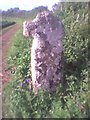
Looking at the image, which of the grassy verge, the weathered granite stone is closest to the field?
the grassy verge

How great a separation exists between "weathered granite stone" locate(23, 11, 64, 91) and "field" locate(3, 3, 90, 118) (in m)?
0.22

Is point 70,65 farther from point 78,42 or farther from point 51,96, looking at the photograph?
point 51,96

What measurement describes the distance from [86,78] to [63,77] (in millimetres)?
471

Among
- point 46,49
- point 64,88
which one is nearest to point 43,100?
point 64,88

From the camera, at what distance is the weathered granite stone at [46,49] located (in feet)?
23.4

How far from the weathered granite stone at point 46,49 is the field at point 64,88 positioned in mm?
218

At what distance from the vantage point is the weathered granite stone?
7.14m

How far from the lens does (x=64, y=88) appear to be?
23.6ft

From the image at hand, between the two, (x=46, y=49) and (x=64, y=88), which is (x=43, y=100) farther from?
(x=46, y=49)

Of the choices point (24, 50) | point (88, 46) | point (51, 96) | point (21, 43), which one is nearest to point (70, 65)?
point (88, 46)

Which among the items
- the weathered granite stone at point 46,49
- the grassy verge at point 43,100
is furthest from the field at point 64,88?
the weathered granite stone at point 46,49

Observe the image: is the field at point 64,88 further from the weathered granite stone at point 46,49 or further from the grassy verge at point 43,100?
the weathered granite stone at point 46,49

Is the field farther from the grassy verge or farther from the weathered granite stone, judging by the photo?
the weathered granite stone

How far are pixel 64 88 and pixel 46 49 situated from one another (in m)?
0.77
